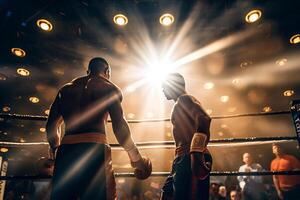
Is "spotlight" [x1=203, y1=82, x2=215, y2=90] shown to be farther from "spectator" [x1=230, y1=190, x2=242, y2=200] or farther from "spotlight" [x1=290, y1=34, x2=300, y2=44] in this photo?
"spectator" [x1=230, y1=190, x2=242, y2=200]

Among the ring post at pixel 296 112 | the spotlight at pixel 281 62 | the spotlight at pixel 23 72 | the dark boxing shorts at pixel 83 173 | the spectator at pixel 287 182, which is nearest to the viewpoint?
the dark boxing shorts at pixel 83 173

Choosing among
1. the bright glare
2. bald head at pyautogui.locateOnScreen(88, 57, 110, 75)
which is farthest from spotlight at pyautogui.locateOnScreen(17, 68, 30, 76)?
bald head at pyautogui.locateOnScreen(88, 57, 110, 75)

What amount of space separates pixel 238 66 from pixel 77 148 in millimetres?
7097

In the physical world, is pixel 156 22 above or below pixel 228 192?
above

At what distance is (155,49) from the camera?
7094 mm

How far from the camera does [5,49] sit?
22.5 feet

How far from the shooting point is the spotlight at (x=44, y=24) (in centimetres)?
596

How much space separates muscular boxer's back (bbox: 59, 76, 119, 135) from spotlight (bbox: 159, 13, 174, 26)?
419 centimetres

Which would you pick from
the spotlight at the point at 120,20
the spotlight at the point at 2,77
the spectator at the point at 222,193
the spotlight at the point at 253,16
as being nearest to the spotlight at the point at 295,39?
the spotlight at the point at 253,16

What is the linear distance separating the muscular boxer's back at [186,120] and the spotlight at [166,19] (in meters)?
3.96

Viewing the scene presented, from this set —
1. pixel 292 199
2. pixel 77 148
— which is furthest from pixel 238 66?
pixel 77 148

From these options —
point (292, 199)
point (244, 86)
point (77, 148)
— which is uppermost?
point (244, 86)

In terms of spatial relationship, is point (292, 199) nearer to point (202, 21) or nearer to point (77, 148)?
point (202, 21)

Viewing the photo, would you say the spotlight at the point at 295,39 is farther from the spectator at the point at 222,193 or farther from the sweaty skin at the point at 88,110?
the sweaty skin at the point at 88,110
